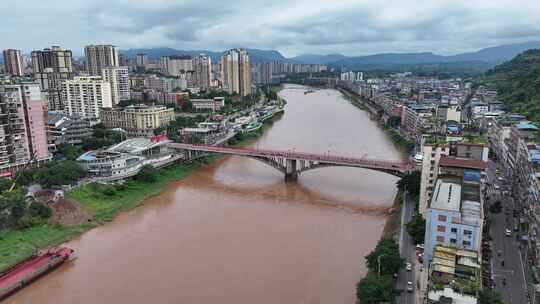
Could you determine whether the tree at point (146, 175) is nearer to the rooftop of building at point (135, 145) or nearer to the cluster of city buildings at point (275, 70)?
the rooftop of building at point (135, 145)

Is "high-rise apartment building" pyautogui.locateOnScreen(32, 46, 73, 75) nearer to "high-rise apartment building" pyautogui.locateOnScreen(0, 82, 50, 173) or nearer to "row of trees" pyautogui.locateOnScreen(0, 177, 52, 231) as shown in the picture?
"high-rise apartment building" pyautogui.locateOnScreen(0, 82, 50, 173)

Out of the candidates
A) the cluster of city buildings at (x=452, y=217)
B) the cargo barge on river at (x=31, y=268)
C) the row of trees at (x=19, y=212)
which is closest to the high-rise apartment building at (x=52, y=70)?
the row of trees at (x=19, y=212)

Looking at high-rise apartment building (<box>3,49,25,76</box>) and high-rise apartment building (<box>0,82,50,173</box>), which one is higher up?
high-rise apartment building (<box>3,49,25,76</box>)

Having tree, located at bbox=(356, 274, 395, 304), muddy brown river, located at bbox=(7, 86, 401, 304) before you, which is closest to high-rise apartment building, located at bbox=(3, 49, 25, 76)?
muddy brown river, located at bbox=(7, 86, 401, 304)

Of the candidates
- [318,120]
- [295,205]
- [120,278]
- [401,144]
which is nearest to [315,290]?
[120,278]

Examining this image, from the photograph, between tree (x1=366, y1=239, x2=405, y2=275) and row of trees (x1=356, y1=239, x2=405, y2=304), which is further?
tree (x1=366, y1=239, x2=405, y2=275)
